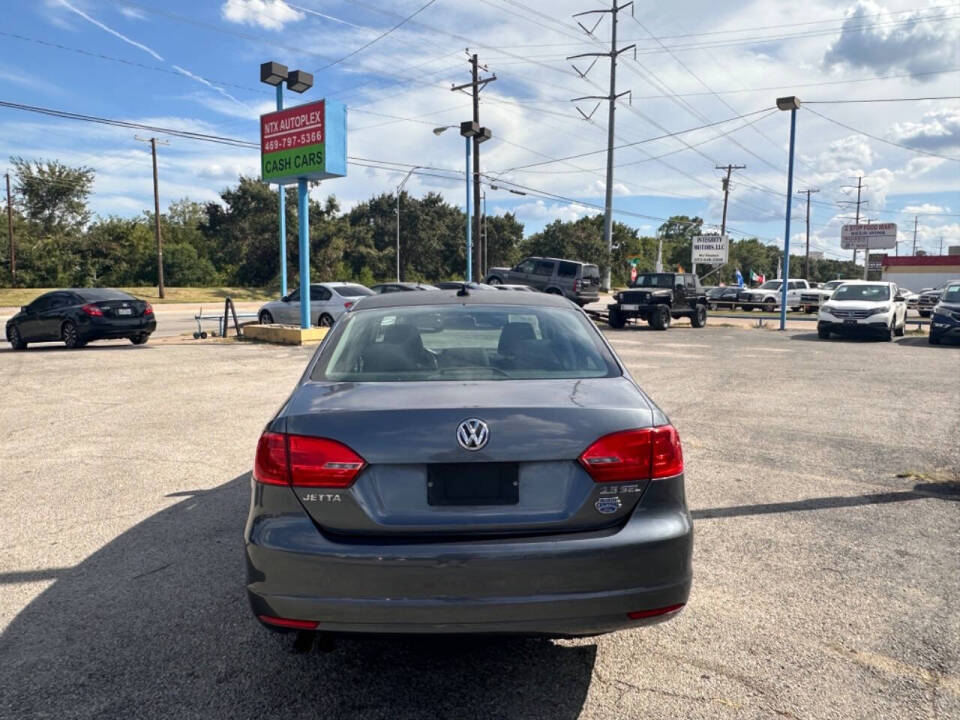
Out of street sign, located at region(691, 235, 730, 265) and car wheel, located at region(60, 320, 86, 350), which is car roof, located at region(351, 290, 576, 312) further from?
street sign, located at region(691, 235, 730, 265)

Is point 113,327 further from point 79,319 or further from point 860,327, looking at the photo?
point 860,327

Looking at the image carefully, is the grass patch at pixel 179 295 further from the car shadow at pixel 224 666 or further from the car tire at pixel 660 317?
the car shadow at pixel 224 666

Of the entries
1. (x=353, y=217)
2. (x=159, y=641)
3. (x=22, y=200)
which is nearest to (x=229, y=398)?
(x=159, y=641)

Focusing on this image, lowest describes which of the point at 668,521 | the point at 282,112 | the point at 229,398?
the point at 229,398

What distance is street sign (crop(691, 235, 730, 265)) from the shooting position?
169 ft

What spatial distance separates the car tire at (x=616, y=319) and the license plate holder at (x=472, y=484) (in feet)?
73.5

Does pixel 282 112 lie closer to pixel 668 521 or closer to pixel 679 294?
pixel 679 294

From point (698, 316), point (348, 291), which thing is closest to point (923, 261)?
point (698, 316)

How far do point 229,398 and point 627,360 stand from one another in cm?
843

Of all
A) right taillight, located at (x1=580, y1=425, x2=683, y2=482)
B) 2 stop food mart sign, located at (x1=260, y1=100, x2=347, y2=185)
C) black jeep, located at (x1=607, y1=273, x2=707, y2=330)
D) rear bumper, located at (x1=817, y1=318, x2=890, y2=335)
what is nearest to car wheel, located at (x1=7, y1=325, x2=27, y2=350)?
2 stop food mart sign, located at (x1=260, y1=100, x2=347, y2=185)

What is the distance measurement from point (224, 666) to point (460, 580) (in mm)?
1293

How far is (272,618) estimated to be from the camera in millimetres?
2658

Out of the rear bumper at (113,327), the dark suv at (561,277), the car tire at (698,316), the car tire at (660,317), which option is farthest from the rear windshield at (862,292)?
the rear bumper at (113,327)

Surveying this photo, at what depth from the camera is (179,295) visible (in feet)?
158
